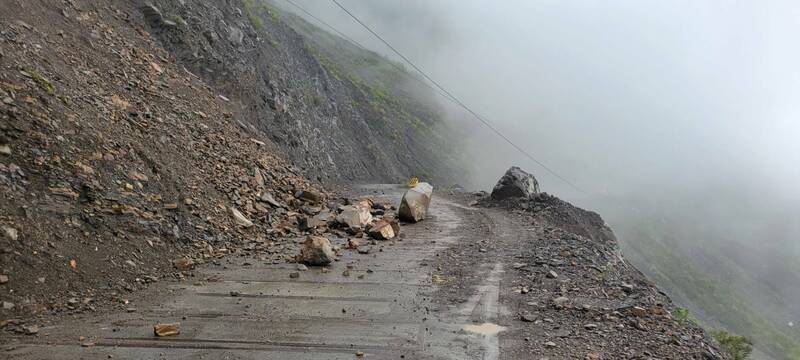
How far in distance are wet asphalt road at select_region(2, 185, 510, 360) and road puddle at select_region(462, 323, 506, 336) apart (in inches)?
0.5

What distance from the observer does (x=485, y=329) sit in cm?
709

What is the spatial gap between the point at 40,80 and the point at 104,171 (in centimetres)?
208

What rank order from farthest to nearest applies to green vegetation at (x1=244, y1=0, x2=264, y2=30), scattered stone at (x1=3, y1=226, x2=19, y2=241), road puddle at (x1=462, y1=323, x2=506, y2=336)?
green vegetation at (x1=244, y1=0, x2=264, y2=30) → road puddle at (x1=462, y1=323, x2=506, y2=336) → scattered stone at (x1=3, y1=226, x2=19, y2=241)

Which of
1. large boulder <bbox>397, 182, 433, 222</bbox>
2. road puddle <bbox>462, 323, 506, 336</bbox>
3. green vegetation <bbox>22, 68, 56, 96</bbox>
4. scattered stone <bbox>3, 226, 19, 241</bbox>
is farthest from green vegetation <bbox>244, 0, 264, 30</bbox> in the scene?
road puddle <bbox>462, 323, 506, 336</bbox>

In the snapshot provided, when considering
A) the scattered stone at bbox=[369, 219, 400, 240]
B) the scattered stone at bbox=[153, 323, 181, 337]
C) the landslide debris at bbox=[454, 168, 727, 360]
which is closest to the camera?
the scattered stone at bbox=[153, 323, 181, 337]

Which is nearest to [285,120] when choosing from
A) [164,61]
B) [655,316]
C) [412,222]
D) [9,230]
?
[164,61]

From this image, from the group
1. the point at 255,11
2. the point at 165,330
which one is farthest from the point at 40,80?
the point at 255,11

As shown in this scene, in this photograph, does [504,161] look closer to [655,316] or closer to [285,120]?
[285,120]

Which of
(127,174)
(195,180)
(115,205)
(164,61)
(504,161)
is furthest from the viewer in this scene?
(504,161)

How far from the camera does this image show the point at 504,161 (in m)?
68.5

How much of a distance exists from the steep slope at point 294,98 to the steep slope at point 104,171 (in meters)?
4.04

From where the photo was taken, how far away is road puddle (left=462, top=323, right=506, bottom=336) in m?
6.97

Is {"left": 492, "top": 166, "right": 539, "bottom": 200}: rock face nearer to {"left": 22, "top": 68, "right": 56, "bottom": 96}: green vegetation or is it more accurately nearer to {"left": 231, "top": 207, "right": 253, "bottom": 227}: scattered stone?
{"left": 231, "top": 207, "right": 253, "bottom": 227}: scattered stone

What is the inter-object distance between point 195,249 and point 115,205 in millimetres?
1608
